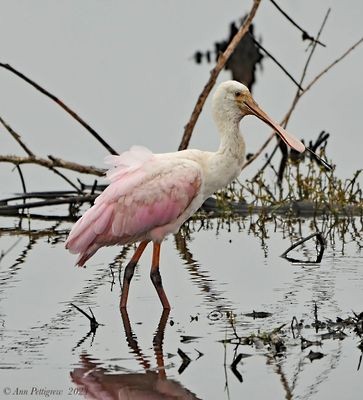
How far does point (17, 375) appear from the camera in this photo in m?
7.69

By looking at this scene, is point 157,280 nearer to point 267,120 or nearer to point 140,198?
point 140,198

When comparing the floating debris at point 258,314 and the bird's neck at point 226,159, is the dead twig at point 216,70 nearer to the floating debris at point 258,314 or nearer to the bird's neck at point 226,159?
the bird's neck at point 226,159

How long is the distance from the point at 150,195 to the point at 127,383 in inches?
90.9

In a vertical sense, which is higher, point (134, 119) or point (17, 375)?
point (134, 119)

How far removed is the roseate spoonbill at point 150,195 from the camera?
9.52 m

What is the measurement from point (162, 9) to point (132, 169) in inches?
506

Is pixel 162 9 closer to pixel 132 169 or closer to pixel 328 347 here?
pixel 132 169

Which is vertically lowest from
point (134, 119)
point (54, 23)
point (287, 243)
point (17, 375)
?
point (17, 375)

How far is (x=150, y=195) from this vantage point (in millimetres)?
9570

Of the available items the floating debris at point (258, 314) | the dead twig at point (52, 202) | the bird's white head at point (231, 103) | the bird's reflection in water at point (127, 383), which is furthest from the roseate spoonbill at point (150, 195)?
the dead twig at point (52, 202)

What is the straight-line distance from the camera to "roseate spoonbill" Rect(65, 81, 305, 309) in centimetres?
952

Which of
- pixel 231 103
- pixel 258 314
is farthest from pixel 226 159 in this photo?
pixel 258 314

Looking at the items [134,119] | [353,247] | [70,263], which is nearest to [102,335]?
[70,263]

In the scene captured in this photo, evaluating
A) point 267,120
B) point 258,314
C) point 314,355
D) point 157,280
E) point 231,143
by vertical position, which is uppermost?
point 267,120
